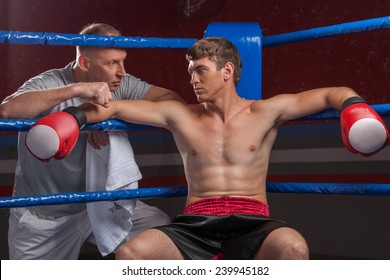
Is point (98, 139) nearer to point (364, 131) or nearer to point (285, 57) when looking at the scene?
point (364, 131)

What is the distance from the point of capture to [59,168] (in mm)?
2043

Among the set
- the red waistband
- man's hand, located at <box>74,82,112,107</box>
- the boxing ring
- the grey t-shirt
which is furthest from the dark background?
man's hand, located at <box>74,82,112,107</box>

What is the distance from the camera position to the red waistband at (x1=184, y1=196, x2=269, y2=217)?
5.55 feet

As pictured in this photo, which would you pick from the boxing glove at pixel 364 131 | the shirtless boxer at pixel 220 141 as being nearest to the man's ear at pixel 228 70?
the shirtless boxer at pixel 220 141

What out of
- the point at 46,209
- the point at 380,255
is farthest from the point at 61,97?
the point at 380,255

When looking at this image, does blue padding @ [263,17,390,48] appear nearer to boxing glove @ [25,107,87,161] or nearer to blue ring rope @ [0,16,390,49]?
blue ring rope @ [0,16,390,49]

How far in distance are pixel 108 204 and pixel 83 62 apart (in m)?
0.42

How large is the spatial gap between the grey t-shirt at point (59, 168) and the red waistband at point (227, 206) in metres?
0.41

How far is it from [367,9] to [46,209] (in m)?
2.11

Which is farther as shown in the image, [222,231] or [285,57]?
[285,57]

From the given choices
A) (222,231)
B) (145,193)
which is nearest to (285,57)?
(145,193)

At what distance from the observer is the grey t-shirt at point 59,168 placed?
1972 millimetres

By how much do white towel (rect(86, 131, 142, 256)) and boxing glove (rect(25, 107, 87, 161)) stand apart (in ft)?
0.95
